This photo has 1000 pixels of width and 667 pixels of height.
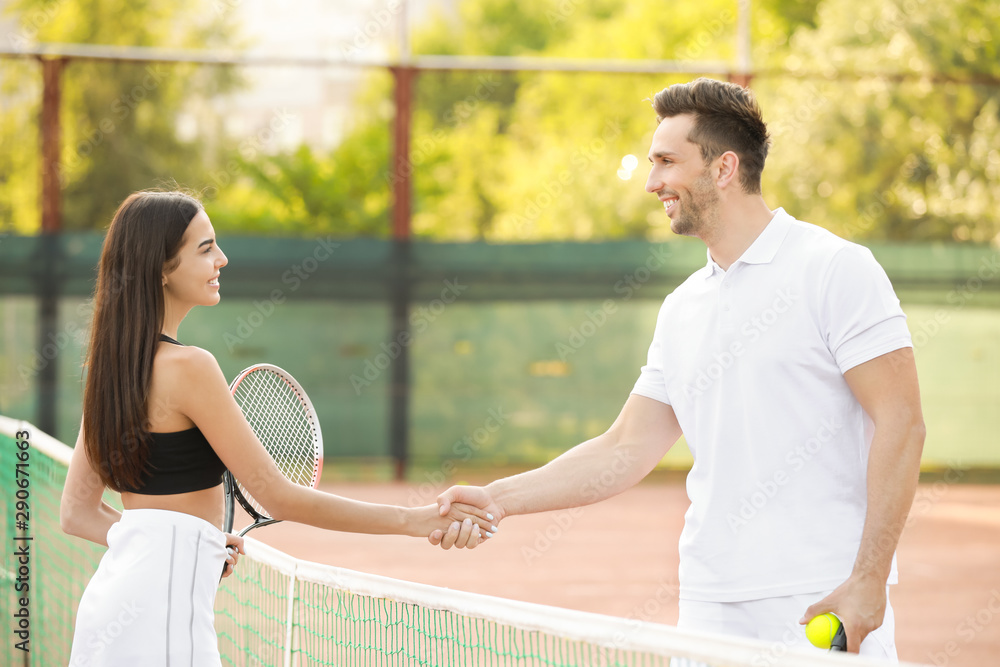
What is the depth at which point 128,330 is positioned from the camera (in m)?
2.01

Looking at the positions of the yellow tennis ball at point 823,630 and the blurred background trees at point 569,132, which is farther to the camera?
the blurred background trees at point 569,132

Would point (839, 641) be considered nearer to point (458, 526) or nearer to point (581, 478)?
point (581, 478)

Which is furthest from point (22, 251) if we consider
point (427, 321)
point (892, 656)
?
point (892, 656)

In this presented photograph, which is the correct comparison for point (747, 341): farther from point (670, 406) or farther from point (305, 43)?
point (305, 43)

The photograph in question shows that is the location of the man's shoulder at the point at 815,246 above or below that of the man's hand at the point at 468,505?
above

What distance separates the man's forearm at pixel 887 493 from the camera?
198 cm

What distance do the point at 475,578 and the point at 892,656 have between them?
15.8 ft

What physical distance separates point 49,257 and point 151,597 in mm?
8693

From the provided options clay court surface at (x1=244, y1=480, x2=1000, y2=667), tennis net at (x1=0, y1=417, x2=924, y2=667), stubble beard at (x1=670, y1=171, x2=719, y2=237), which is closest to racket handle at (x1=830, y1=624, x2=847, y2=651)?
tennis net at (x1=0, y1=417, x2=924, y2=667)

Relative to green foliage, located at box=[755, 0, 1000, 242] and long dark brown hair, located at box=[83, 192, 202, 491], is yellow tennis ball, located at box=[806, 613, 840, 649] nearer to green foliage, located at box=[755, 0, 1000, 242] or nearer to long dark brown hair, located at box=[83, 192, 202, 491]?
long dark brown hair, located at box=[83, 192, 202, 491]

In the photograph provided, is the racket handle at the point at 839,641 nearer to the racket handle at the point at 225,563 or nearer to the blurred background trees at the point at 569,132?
the racket handle at the point at 225,563

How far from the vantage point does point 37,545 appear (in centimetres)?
527

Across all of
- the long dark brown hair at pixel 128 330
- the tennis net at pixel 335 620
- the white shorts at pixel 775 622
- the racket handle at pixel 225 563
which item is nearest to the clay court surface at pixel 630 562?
the tennis net at pixel 335 620

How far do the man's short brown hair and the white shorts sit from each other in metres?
0.90
